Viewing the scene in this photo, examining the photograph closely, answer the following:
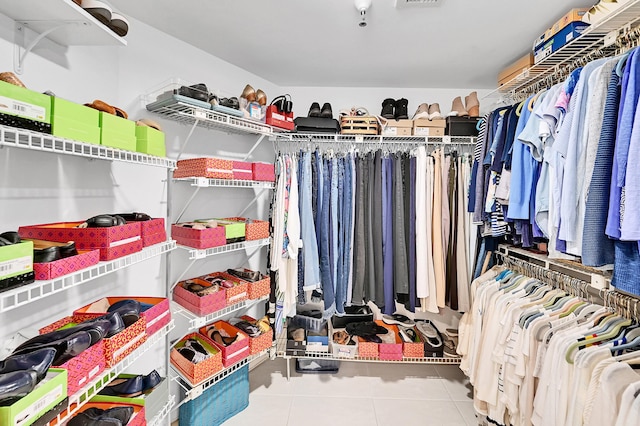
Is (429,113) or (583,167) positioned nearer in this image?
(583,167)

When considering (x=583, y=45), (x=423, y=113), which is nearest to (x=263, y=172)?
(x=423, y=113)

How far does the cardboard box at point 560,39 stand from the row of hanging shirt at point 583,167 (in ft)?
1.18

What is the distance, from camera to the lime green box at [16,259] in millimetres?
763

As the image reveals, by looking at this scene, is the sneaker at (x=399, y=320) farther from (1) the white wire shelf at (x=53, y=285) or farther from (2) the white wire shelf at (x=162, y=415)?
(1) the white wire shelf at (x=53, y=285)

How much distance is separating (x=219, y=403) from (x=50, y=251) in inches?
58.2

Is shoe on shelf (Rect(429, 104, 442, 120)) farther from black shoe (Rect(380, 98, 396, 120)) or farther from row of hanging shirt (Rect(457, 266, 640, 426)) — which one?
row of hanging shirt (Rect(457, 266, 640, 426))

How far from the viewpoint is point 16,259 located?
80 cm

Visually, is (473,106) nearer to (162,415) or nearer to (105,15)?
(105,15)

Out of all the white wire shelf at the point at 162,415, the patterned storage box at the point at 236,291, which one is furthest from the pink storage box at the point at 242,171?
the white wire shelf at the point at 162,415

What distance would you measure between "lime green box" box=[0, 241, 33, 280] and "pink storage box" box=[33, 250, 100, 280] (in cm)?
4

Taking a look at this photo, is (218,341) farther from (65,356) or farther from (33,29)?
(33,29)

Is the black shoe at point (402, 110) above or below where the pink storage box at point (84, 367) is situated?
above

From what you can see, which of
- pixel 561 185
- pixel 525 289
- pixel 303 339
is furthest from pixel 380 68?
pixel 303 339

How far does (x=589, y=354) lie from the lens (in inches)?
46.6
